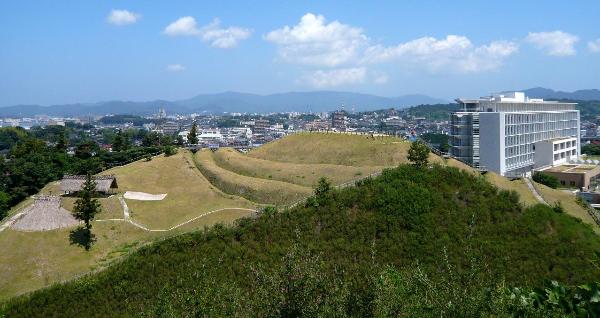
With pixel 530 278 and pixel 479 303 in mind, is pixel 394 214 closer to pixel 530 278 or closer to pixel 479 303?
pixel 530 278

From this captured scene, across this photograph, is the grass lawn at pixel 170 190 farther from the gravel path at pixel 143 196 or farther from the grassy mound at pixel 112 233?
the gravel path at pixel 143 196

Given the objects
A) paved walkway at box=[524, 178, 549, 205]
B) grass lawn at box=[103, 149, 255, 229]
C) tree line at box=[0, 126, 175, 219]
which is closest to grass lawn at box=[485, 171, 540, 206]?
paved walkway at box=[524, 178, 549, 205]

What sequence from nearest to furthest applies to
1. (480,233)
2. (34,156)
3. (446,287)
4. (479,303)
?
(479,303) → (446,287) → (480,233) → (34,156)

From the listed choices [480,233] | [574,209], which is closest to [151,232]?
[480,233]

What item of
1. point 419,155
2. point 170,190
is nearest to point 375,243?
point 419,155

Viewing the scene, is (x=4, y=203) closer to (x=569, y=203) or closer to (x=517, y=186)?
(x=517, y=186)
